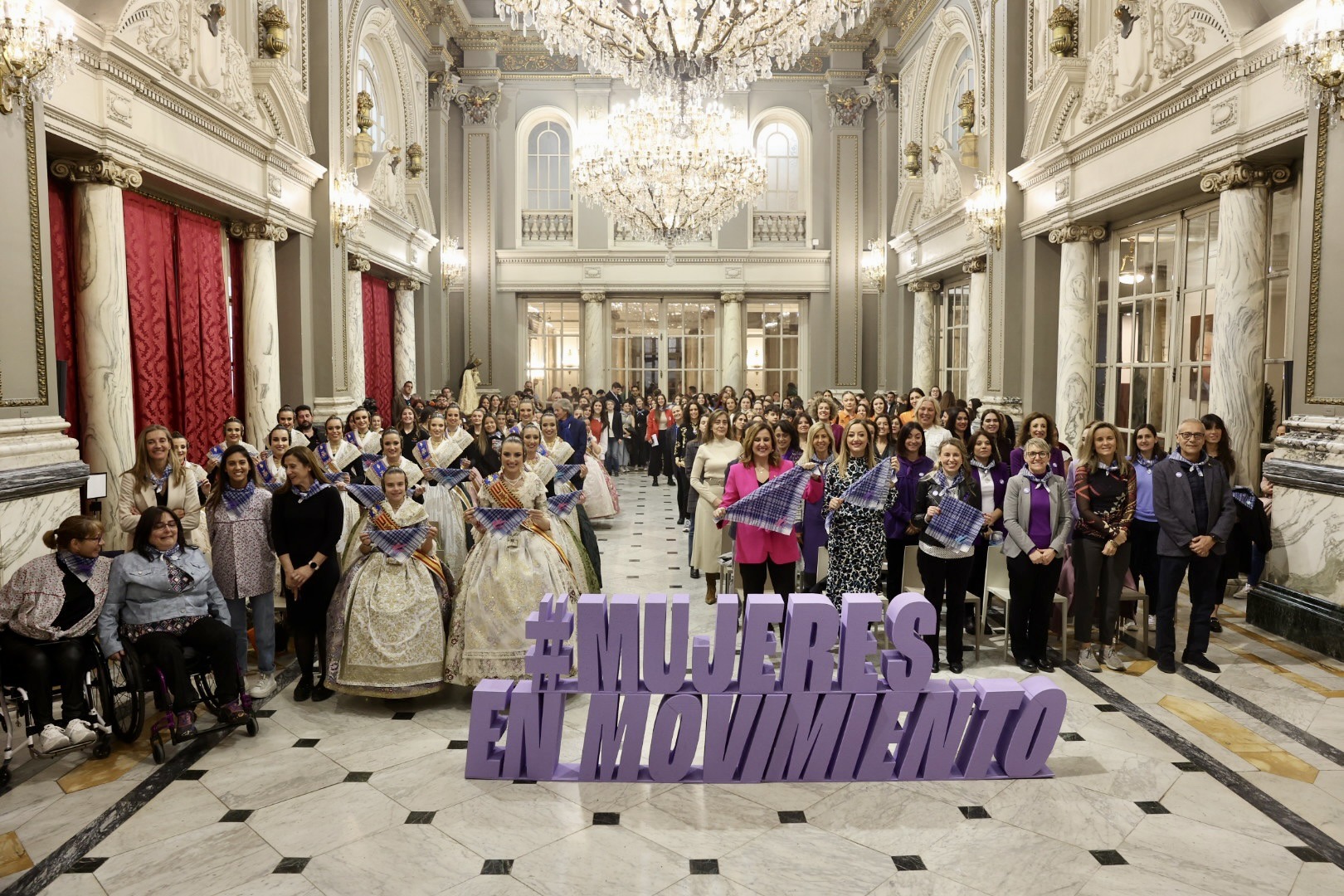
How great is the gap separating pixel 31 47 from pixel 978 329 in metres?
10.2

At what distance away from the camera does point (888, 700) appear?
166 inches

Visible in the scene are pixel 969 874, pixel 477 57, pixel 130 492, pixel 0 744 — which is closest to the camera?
pixel 969 874

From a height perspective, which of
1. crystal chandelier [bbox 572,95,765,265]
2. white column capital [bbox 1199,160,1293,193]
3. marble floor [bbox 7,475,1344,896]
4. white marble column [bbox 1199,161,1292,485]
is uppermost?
crystal chandelier [bbox 572,95,765,265]

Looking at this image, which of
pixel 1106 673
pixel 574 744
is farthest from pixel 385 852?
pixel 1106 673

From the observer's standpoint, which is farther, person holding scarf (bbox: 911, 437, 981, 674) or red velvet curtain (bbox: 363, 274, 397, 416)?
red velvet curtain (bbox: 363, 274, 397, 416)

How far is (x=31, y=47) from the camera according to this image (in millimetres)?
5078

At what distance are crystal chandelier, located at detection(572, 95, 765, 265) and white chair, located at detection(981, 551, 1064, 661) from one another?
24.2 feet

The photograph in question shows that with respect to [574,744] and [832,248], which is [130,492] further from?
[832,248]

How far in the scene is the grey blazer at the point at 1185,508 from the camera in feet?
18.4

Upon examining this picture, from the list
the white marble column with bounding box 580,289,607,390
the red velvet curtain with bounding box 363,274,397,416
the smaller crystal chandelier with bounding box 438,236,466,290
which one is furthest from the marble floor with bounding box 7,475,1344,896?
the white marble column with bounding box 580,289,607,390

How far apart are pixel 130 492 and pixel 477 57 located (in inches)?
→ 571

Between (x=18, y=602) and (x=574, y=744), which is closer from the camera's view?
(x=18, y=602)

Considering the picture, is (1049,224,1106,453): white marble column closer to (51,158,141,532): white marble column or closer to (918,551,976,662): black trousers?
(918,551,976,662): black trousers

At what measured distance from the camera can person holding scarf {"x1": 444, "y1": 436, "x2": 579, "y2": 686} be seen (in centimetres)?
510
